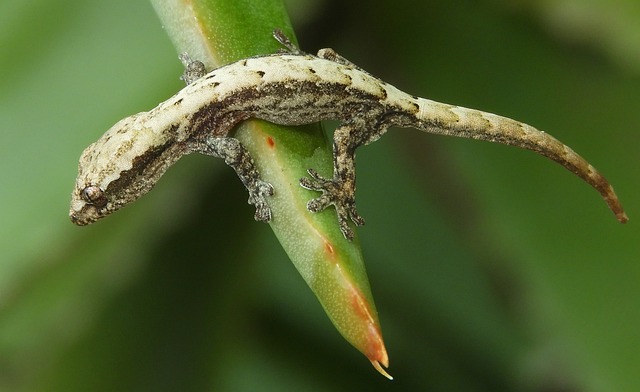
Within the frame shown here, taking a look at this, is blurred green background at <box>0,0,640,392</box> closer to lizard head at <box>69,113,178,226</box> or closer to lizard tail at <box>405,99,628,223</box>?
lizard head at <box>69,113,178,226</box>

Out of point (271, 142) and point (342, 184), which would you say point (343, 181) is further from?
point (271, 142)

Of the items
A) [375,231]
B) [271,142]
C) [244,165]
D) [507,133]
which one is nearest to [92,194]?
[244,165]

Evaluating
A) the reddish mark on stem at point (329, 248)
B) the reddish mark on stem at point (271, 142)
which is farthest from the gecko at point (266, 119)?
the reddish mark on stem at point (329, 248)

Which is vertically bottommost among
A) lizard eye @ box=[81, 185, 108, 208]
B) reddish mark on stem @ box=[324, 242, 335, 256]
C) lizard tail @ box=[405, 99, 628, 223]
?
lizard eye @ box=[81, 185, 108, 208]

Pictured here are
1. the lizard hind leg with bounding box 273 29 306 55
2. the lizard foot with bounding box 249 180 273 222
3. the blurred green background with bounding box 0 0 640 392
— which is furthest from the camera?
the blurred green background with bounding box 0 0 640 392

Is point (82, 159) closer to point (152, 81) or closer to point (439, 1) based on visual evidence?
point (152, 81)

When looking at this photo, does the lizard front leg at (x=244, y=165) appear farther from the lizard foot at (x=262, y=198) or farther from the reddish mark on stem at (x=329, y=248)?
the reddish mark on stem at (x=329, y=248)


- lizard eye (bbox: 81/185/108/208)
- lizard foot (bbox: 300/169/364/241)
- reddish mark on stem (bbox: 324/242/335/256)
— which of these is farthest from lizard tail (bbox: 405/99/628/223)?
lizard eye (bbox: 81/185/108/208)
